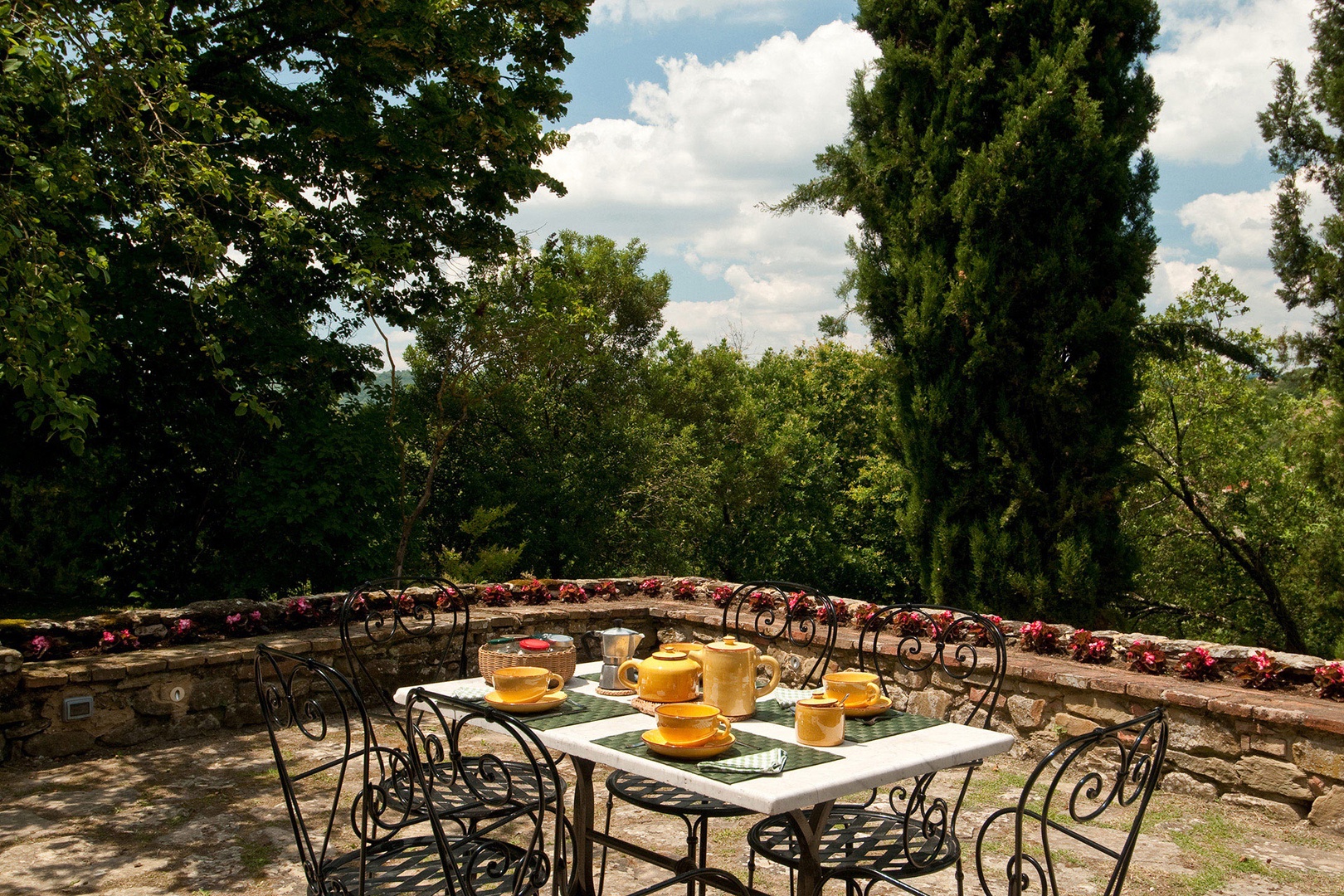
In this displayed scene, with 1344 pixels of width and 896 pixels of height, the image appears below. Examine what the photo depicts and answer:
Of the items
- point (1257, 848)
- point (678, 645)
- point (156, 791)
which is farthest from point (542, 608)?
point (1257, 848)

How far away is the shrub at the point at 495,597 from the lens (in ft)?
21.9

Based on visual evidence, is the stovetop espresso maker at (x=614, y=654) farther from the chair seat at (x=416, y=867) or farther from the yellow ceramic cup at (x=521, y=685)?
the chair seat at (x=416, y=867)

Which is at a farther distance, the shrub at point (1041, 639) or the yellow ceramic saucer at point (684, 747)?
the shrub at point (1041, 639)

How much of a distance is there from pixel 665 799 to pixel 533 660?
1.99 feet

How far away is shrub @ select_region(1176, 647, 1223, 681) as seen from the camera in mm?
4531

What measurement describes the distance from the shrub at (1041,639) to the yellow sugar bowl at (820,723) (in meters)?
3.51

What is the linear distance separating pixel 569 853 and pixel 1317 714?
10.4ft

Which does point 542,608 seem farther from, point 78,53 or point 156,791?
point 78,53

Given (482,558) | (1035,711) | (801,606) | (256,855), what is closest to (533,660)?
(256,855)

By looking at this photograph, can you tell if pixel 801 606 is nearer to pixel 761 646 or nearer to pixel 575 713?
pixel 761 646

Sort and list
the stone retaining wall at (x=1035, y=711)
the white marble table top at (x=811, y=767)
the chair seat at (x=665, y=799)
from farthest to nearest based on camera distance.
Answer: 1. the stone retaining wall at (x=1035, y=711)
2. the chair seat at (x=665, y=799)
3. the white marble table top at (x=811, y=767)

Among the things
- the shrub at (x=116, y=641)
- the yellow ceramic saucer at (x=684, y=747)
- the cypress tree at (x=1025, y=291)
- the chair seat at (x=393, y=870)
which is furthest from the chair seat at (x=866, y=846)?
the cypress tree at (x=1025, y=291)

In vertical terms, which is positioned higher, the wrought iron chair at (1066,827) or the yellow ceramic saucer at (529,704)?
the yellow ceramic saucer at (529,704)

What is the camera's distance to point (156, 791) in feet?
13.5
